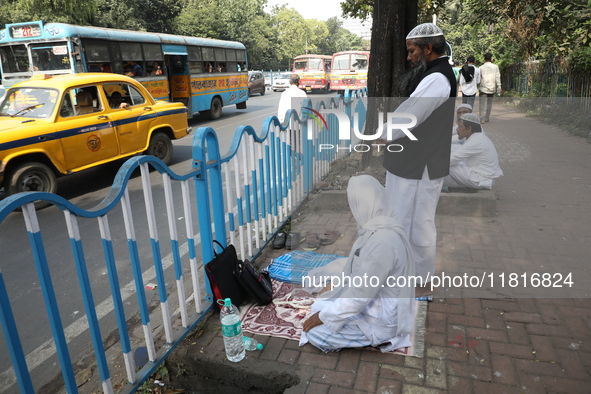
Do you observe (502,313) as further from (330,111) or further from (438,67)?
(330,111)

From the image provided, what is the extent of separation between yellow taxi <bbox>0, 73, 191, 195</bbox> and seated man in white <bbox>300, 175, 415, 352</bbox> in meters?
5.01

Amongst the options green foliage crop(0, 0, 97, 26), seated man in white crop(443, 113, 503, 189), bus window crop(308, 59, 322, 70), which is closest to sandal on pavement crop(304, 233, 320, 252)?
seated man in white crop(443, 113, 503, 189)

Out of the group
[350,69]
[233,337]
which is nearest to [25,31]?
[233,337]

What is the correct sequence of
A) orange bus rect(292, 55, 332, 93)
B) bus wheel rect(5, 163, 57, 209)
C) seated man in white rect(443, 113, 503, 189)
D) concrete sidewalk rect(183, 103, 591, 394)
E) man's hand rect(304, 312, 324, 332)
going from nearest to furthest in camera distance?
concrete sidewalk rect(183, 103, 591, 394) < man's hand rect(304, 312, 324, 332) < seated man in white rect(443, 113, 503, 189) < bus wheel rect(5, 163, 57, 209) < orange bus rect(292, 55, 332, 93)

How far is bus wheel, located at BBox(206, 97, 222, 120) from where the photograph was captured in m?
15.4

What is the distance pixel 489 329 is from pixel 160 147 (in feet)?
22.6

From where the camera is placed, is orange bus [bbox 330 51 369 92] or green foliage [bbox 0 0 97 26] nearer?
green foliage [bbox 0 0 97 26]

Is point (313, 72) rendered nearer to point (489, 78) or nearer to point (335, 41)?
point (489, 78)

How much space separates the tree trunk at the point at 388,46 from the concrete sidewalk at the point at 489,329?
218cm

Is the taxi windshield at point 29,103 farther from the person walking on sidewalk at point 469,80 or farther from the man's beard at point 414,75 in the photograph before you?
the person walking on sidewalk at point 469,80

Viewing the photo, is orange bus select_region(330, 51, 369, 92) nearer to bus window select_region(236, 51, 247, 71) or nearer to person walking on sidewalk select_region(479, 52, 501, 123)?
bus window select_region(236, 51, 247, 71)

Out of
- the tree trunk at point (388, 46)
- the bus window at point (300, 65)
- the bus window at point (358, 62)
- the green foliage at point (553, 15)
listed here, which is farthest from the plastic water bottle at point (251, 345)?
the bus window at point (300, 65)

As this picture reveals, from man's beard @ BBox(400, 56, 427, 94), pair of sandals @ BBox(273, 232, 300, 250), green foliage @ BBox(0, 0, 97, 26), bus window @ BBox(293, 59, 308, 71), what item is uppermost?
green foliage @ BBox(0, 0, 97, 26)

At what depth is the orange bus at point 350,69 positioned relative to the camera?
25.4m
